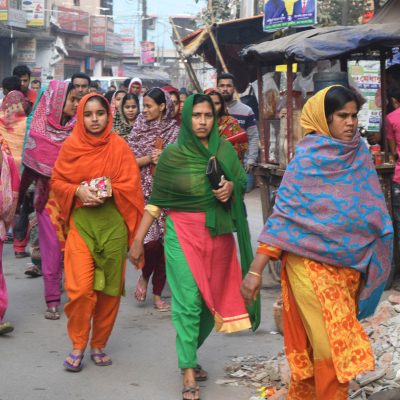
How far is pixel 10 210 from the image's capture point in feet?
21.4

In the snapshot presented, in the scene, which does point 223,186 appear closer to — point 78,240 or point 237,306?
point 237,306

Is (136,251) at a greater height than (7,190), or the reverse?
(7,190)

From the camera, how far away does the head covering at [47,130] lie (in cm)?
695

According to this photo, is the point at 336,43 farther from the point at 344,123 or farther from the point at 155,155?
the point at 344,123

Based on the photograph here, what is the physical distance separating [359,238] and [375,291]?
281 mm

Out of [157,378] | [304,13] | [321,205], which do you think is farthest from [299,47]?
[304,13]

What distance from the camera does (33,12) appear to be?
4603 centimetres

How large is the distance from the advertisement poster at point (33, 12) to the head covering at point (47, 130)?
4043 centimetres

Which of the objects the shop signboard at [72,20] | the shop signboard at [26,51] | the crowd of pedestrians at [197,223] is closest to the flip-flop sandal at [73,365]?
the crowd of pedestrians at [197,223]

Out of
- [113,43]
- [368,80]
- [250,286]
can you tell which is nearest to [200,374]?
[250,286]

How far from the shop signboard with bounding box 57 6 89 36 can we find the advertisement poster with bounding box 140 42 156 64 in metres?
14.4

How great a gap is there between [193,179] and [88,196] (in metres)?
0.84

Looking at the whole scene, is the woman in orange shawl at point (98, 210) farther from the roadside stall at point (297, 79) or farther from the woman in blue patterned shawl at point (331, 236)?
the roadside stall at point (297, 79)

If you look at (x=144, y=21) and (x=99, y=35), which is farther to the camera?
(x=144, y=21)
